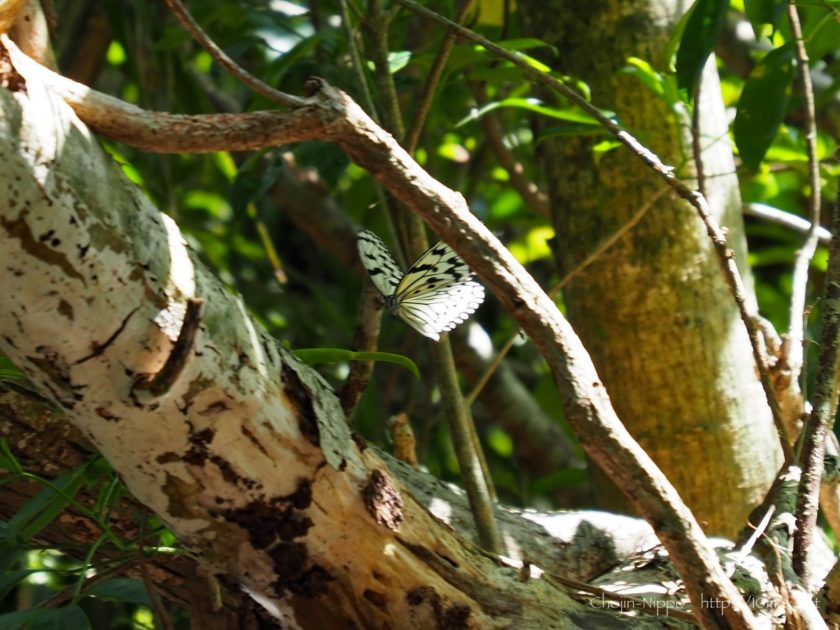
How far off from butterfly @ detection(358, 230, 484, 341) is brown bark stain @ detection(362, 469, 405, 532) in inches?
9.6

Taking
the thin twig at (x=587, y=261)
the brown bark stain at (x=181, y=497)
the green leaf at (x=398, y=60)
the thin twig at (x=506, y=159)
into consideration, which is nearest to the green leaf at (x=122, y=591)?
the brown bark stain at (x=181, y=497)

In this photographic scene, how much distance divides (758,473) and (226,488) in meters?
0.95

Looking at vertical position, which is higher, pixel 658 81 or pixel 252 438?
pixel 658 81

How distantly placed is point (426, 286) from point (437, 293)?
0.11 ft

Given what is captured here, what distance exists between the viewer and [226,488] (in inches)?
29.7

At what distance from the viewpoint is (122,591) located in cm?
99

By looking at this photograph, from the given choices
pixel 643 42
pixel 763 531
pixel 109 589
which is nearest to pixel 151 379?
pixel 109 589

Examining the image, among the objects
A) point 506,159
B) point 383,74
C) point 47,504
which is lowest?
point 47,504

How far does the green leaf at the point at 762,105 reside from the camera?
1.12 meters

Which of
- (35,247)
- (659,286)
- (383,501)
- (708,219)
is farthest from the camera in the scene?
(659,286)

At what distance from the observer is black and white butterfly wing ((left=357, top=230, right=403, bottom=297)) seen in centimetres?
109

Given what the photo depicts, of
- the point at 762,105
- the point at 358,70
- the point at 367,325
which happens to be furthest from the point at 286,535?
the point at 762,105

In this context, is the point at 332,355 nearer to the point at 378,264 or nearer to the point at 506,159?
the point at 378,264

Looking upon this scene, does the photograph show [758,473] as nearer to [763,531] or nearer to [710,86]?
[763,531]
